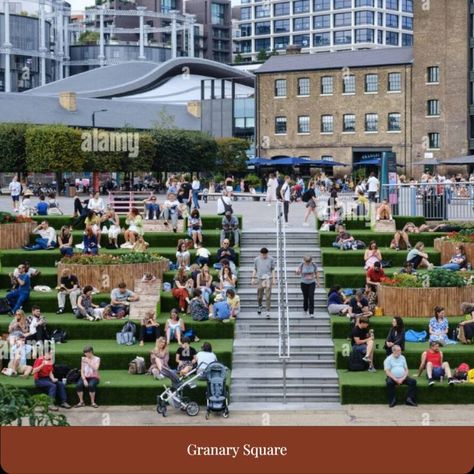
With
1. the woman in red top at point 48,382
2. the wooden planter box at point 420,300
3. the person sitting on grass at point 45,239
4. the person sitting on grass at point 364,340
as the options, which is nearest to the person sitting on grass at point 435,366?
the person sitting on grass at point 364,340

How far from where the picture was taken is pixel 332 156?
78.4m

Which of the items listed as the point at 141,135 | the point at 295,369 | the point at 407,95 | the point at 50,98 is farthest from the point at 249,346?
the point at 50,98

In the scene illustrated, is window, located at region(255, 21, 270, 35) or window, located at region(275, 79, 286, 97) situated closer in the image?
window, located at region(275, 79, 286, 97)

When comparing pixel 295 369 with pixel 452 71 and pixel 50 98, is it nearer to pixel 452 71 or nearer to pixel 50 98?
pixel 452 71

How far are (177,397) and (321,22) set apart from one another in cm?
14516

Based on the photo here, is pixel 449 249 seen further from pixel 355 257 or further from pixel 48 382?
pixel 48 382

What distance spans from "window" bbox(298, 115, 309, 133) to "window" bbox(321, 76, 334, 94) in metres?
2.30

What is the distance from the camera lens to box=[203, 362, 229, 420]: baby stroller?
790 inches

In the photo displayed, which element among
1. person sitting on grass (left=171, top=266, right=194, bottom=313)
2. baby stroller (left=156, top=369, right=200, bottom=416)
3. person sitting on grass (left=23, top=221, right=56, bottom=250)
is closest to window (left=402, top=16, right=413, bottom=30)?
person sitting on grass (left=23, top=221, right=56, bottom=250)

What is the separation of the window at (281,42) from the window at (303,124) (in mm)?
88729

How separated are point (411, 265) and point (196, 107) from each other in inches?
2835

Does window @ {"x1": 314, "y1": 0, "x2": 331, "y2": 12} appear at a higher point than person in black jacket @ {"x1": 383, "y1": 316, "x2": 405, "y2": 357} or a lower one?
higher

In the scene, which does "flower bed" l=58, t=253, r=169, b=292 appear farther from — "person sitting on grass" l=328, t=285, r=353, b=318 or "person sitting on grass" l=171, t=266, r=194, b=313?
"person sitting on grass" l=328, t=285, r=353, b=318

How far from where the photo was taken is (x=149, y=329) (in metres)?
23.5
